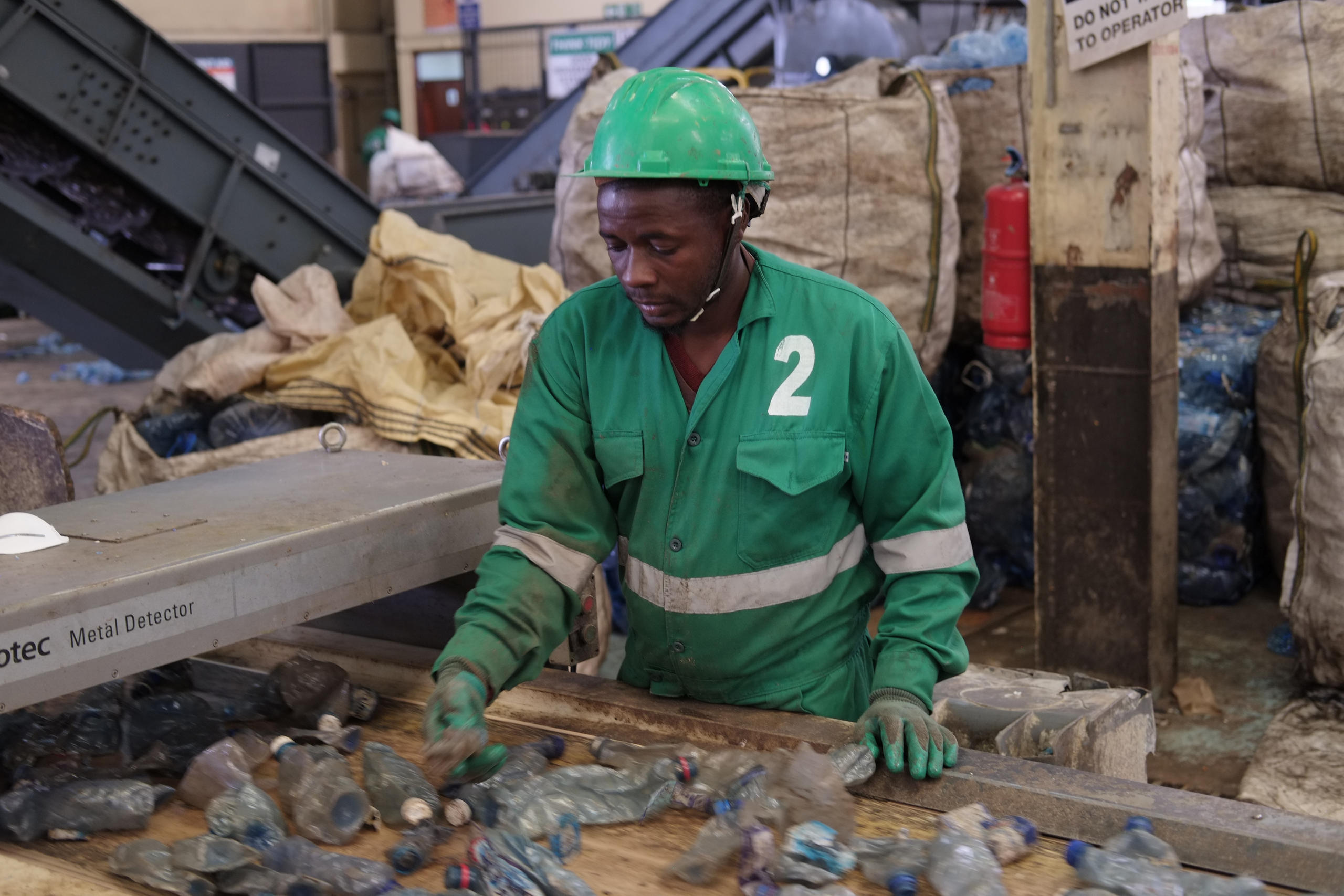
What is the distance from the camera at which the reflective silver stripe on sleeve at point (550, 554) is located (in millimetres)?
1885

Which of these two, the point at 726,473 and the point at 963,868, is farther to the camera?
the point at 726,473

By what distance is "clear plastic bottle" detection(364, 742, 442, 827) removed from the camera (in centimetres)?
172

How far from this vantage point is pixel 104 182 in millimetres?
5805

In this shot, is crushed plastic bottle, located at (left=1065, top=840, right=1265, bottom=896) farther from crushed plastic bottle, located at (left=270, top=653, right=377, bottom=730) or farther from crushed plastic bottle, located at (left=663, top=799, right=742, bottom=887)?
crushed plastic bottle, located at (left=270, top=653, right=377, bottom=730)

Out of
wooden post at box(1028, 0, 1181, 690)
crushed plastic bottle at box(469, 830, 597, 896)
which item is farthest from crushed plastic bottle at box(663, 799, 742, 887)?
wooden post at box(1028, 0, 1181, 690)

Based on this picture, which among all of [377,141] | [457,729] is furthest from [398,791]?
[377,141]

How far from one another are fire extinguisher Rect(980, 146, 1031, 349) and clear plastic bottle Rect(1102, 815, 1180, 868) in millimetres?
2586

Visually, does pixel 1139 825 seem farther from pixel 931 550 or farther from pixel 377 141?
pixel 377 141

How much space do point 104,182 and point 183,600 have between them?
15.4 feet

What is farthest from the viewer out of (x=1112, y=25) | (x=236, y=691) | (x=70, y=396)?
(x=70, y=396)

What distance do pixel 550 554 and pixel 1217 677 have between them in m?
2.90

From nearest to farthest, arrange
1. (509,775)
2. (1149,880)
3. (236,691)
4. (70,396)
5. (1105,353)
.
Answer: (1149,880) < (509,775) < (236,691) < (1105,353) < (70,396)

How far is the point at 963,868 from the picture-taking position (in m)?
1.49

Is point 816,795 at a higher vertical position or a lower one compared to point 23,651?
lower
